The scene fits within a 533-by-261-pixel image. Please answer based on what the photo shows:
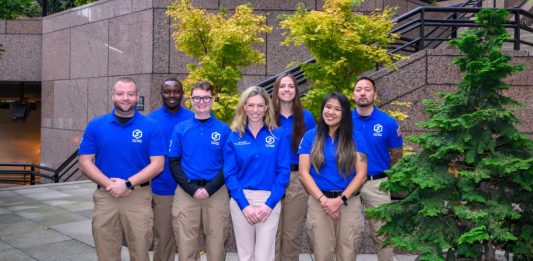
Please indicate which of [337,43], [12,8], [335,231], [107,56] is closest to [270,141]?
[335,231]

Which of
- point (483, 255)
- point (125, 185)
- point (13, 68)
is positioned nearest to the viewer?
point (483, 255)

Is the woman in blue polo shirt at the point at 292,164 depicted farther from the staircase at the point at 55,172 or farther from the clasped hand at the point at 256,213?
the staircase at the point at 55,172

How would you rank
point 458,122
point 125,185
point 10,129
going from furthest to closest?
1. point 10,129
2. point 125,185
3. point 458,122

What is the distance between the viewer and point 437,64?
8156mm

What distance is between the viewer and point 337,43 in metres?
6.61

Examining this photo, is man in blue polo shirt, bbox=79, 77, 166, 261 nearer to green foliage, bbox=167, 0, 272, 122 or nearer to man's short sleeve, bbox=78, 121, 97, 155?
man's short sleeve, bbox=78, 121, 97, 155

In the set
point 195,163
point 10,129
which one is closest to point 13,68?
point 10,129

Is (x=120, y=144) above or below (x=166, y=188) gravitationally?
above

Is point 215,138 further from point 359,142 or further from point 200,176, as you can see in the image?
point 359,142

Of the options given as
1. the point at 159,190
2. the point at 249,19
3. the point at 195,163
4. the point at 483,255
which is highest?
the point at 249,19

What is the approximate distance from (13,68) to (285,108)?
1590 cm

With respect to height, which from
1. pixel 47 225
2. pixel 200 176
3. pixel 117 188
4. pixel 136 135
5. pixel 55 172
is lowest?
pixel 47 225

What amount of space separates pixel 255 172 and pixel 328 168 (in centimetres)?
68

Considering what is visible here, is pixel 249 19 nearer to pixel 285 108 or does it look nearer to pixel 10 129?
pixel 285 108
